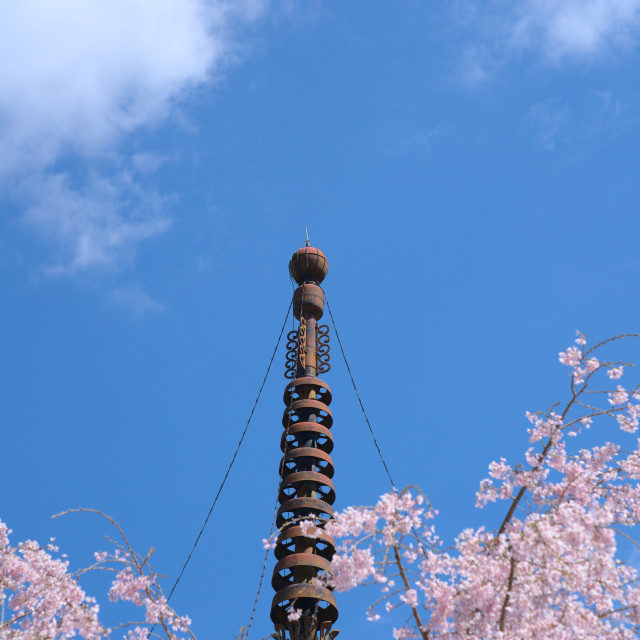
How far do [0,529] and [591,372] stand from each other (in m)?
13.0

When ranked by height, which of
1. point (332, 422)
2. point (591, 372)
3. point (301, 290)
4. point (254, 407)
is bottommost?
point (591, 372)

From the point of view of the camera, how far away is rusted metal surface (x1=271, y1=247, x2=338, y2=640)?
65.7ft

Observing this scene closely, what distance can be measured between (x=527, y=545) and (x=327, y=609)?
1286 centimetres

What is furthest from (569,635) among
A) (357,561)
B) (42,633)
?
(42,633)

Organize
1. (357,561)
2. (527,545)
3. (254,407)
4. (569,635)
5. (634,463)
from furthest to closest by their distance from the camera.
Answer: (254,407)
(634,463)
(357,561)
(569,635)
(527,545)

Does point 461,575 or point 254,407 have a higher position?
point 254,407

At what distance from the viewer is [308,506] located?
21.9 meters

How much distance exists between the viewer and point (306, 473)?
2298 centimetres

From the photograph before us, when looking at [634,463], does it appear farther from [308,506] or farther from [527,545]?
[308,506]

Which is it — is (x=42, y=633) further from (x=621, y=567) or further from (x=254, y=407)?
(x=254, y=407)

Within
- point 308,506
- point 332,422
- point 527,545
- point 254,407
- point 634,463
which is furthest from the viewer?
point 254,407

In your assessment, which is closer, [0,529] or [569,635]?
[569,635]

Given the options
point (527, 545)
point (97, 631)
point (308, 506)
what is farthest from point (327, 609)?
point (527, 545)

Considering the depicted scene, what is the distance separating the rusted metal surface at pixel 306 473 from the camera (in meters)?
20.0
